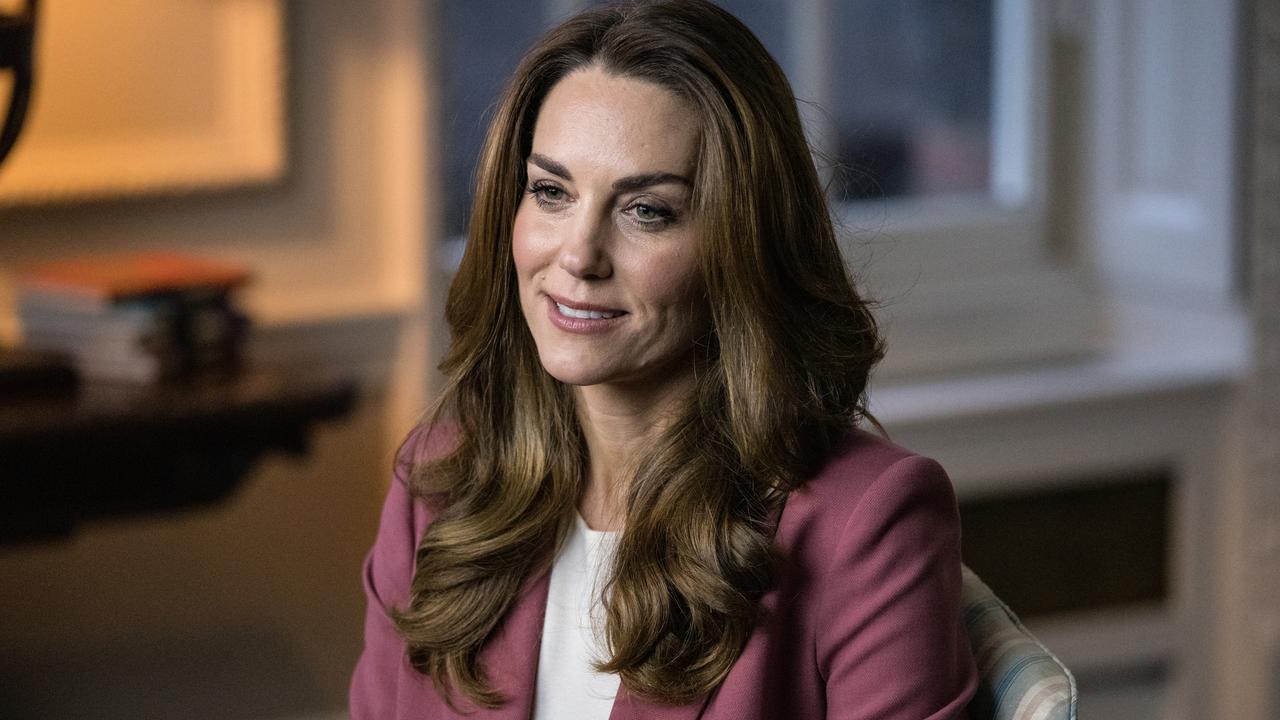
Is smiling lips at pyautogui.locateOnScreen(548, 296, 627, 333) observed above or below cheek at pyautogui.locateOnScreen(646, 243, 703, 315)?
below

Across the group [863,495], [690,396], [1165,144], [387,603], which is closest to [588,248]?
[690,396]

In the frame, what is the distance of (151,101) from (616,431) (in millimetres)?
1489

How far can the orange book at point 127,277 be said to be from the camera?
2.45 metres

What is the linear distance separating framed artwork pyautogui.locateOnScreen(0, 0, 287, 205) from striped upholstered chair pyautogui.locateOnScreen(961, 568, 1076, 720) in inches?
65.1

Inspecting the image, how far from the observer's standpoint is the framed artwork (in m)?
2.64

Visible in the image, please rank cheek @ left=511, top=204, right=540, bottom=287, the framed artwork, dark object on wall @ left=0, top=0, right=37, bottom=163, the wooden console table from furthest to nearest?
the framed artwork
the wooden console table
cheek @ left=511, top=204, right=540, bottom=287
dark object on wall @ left=0, top=0, right=37, bottom=163

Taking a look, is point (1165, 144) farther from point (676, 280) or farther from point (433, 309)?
point (676, 280)

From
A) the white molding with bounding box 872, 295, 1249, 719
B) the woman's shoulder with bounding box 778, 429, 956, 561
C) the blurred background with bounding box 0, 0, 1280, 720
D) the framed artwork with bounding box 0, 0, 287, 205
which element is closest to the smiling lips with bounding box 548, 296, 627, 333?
the woman's shoulder with bounding box 778, 429, 956, 561

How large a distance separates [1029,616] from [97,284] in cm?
198

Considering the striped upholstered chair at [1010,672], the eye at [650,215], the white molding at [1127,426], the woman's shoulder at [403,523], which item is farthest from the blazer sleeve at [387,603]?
the white molding at [1127,426]

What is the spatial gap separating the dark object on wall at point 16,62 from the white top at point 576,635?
640mm

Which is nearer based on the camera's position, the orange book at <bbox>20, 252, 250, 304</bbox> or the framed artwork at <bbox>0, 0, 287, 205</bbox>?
the orange book at <bbox>20, 252, 250, 304</bbox>

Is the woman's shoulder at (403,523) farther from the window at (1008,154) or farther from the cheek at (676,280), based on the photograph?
the window at (1008,154)

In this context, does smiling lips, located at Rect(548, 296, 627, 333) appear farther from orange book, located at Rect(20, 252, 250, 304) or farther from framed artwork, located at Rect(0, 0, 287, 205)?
framed artwork, located at Rect(0, 0, 287, 205)
